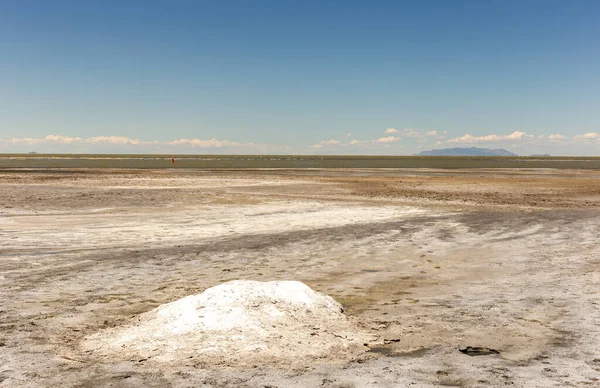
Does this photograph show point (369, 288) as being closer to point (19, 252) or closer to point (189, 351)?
point (189, 351)

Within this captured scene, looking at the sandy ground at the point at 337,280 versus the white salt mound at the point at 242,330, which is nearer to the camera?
the sandy ground at the point at 337,280

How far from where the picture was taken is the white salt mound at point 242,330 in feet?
18.7

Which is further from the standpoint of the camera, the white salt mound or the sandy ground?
the white salt mound

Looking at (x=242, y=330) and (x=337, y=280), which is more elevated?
(x=242, y=330)

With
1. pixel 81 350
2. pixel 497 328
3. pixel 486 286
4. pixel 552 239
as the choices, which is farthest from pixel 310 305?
pixel 552 239

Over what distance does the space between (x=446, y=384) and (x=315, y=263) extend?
640 centimetres

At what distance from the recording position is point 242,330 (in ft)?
20.2

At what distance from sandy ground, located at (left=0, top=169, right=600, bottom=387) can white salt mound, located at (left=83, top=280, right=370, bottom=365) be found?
0.65ft

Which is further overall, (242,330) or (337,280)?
(337,280)

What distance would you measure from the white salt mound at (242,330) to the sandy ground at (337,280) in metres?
0.20

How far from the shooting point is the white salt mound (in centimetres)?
569

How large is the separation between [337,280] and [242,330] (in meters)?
3.70

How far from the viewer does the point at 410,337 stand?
6.34 m

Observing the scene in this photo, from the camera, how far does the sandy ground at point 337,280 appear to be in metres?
5.23
